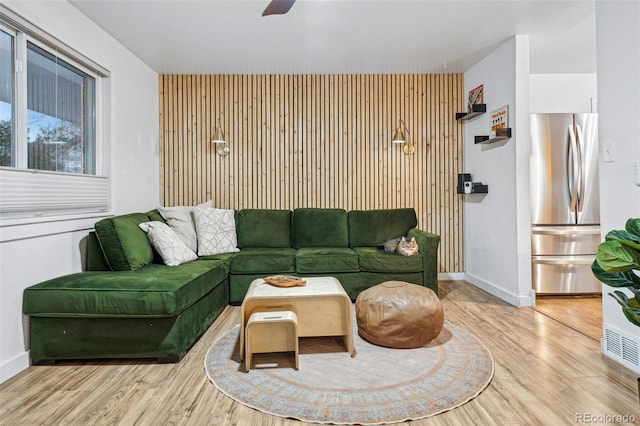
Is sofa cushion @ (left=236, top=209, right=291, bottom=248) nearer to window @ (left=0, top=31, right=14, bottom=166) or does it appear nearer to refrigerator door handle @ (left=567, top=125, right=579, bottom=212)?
window @ (left=0, top=31, right=14, bottom=166)

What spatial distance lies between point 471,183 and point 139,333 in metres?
4.01

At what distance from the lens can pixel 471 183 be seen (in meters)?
4.67

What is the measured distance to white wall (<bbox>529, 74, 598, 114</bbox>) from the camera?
16.8 ft

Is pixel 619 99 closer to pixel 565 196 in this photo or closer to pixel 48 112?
pixel 565 196

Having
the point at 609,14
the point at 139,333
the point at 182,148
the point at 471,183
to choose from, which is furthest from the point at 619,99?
the point at 182,148

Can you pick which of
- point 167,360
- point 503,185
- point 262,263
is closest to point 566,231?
point 503,185

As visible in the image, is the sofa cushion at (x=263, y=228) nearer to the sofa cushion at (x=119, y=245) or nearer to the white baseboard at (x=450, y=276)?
the sofa cushion at (x=119, y=245)

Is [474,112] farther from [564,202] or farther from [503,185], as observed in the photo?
[564,202]

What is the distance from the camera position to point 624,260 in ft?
5.69

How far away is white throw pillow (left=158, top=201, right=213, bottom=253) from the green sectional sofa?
0.11m

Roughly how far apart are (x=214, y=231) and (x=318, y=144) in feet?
6.05

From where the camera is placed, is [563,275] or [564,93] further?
[564,93]

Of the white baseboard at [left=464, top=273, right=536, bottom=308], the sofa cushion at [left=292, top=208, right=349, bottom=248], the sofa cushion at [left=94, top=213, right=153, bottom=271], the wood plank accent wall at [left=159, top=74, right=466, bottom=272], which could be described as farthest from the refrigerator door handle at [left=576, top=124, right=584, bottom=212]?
the sofa cushion at [left=94, top=213, right=153, bottom=271]

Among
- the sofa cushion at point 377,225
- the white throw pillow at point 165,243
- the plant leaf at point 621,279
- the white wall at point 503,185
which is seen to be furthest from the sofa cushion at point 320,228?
the plant leaf at point 621,279
